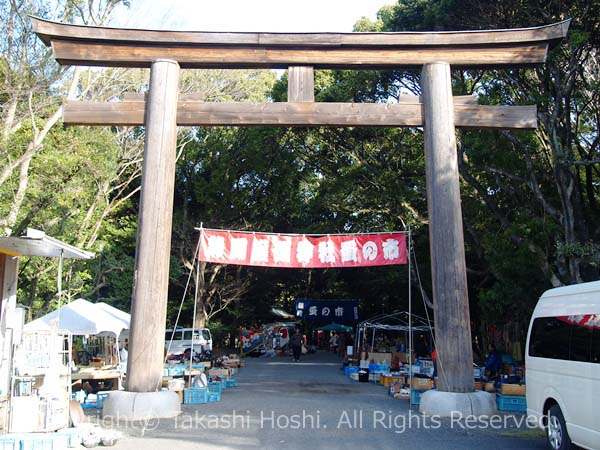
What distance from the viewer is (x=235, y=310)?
33.7 m

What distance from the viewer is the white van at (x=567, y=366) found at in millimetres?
6754

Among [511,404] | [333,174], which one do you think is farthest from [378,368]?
[333,174]

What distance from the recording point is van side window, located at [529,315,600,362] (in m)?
6.86

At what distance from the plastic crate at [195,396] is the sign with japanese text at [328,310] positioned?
21.4 meters

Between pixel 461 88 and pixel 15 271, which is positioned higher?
pixel 461 88

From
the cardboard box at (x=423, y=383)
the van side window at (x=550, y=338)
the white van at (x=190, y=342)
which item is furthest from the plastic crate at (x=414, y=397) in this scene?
the white van at (x=190, y=342)

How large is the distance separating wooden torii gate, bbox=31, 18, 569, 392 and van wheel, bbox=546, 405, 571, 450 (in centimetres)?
280

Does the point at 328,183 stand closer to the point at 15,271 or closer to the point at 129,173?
the point at 129,173

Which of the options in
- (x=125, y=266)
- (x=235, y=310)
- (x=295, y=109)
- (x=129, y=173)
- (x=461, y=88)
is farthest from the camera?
(x=235, y=310)

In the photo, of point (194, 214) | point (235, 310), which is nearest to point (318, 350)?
point (235, 310)

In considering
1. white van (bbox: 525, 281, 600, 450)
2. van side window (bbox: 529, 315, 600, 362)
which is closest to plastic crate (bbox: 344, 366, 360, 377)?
white van (bbox: 525, 281, 600, 450)

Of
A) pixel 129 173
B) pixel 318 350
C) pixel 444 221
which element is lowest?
pixel 318 350

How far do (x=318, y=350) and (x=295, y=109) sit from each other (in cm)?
2835

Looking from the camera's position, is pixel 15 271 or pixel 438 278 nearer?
pixel 438 278
